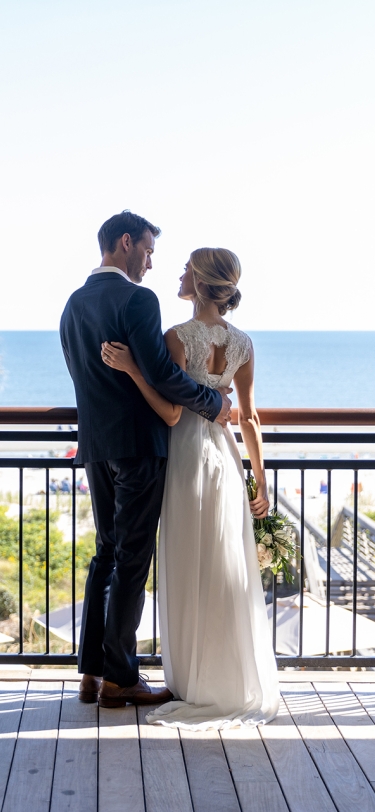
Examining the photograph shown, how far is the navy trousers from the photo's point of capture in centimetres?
276

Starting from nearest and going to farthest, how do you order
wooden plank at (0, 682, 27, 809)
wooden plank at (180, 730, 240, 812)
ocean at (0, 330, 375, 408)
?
wooden plank at (180, 730, 240, 812) < wooden plank at (0, 682, 27, 809) < ocean at (0, 330, 375, 408)

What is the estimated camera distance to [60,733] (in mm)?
2633

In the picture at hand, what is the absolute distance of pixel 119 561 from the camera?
2805 millimetres

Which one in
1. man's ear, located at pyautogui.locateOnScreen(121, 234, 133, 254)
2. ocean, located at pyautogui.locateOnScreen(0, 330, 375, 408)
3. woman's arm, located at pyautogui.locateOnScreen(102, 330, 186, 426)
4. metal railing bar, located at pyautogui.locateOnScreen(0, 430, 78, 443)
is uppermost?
ocean, located at pyautogui.locateOnScreen(0, 330, 375, 408)

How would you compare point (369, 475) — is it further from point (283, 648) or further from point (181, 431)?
point (181, 431)

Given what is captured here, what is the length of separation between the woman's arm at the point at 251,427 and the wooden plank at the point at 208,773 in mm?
831

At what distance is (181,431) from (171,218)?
56.6 metres

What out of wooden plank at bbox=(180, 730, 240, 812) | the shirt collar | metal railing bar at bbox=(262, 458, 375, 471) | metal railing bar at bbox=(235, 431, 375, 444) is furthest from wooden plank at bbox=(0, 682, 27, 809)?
the shirt collar

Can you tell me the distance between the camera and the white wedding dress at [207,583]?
9.11 feet

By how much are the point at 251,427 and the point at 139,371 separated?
1.66 feet

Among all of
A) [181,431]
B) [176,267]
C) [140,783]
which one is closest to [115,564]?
[181,431]

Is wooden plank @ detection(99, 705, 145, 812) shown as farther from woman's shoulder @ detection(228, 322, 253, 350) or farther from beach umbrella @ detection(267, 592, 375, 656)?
beach umbrella @ detection(267, 592, 375, 656)

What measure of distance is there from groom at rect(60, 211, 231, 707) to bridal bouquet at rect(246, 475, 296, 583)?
0.43 meters

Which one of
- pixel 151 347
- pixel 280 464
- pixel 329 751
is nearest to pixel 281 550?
pixel 280 464
